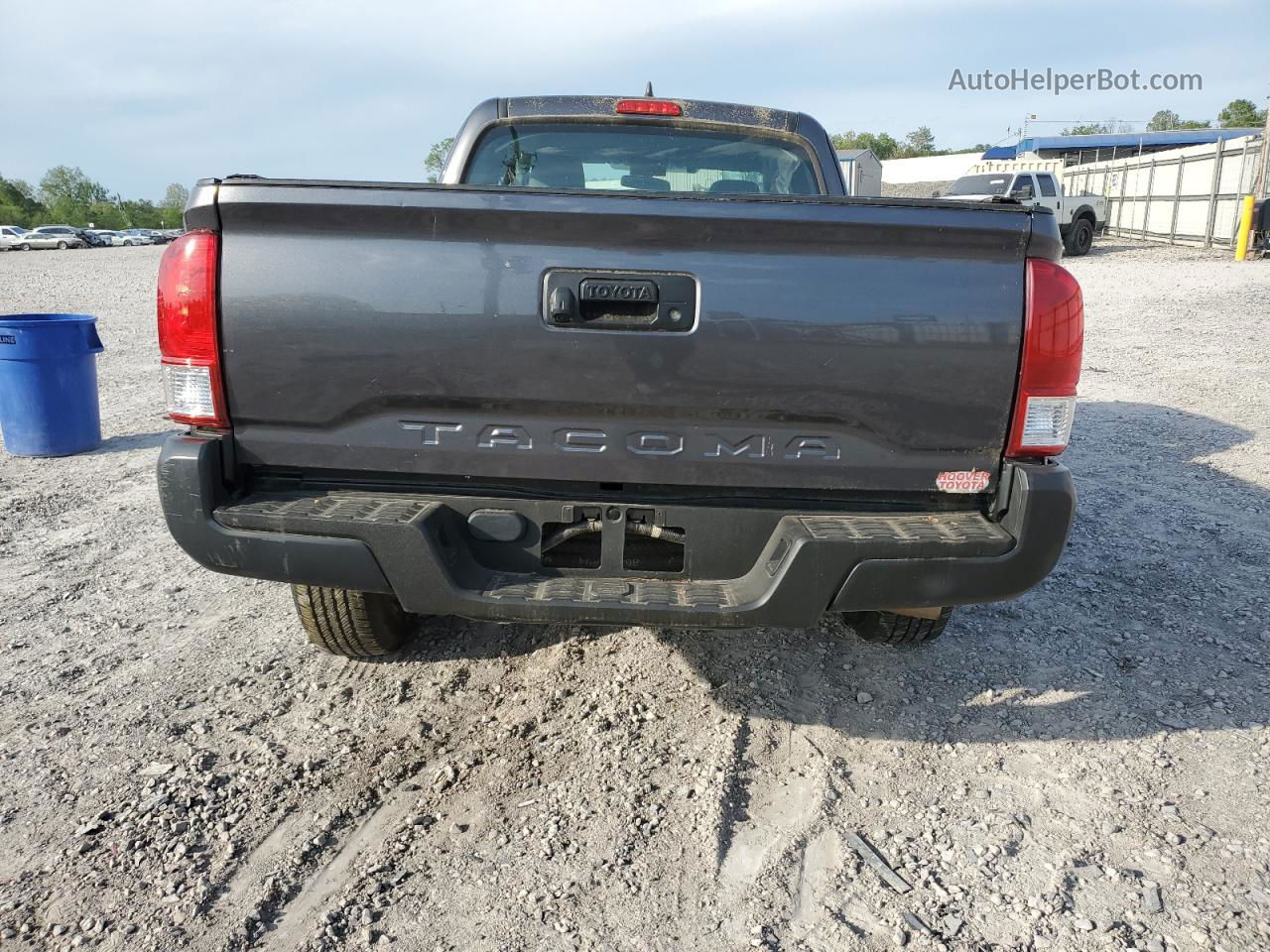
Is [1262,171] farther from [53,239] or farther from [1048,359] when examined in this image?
[53,239]

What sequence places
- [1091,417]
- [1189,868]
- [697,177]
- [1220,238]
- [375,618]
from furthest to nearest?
[1220,238] → [1091,417] → [697,177] → [375,618] → [1189,868]

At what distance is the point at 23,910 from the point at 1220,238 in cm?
2694

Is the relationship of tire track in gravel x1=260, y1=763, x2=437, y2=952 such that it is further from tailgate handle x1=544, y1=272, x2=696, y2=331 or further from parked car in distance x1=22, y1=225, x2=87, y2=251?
parked car in distance x1=22, y1=225, x2=87, y2=251

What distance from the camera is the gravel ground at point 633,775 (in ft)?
7.29

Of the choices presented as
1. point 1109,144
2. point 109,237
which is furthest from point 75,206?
point 1109,144

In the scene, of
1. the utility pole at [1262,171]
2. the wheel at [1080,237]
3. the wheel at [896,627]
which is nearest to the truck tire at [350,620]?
the wheel at [896,627]

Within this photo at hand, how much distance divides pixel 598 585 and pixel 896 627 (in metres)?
1.41

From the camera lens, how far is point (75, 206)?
294 ft

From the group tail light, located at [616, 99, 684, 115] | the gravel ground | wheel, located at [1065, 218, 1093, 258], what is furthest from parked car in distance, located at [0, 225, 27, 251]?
tail light, located at [616, 99, 684, 115]

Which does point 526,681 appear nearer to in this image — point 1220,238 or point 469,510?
point 469,510

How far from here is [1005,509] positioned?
2555 mm

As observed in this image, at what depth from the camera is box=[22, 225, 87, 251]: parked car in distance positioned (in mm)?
50594

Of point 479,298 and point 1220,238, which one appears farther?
point 1220,238

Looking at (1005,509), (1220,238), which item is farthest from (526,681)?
(1220,238)
